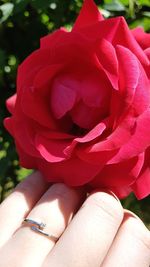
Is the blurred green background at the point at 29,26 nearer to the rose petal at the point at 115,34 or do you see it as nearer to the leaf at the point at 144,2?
the leaf at the point at 144,2

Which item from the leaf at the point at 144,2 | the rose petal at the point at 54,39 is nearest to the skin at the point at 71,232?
the rose petal at the point at 54,39

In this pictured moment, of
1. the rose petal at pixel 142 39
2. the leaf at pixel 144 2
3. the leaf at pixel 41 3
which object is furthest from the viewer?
the leaf at pixel 144 2

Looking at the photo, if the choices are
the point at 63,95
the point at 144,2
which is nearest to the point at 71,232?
the point at 63,95

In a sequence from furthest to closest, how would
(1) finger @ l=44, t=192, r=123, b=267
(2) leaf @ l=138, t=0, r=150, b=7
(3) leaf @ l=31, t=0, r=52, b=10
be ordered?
1. (2) leaf @ l=138, t=0, r=150, b=7
2. (3) leaf @ l=31, t=0, r=52, b=10
3. (1) finger @ l=44, t=192, r=123, b=267

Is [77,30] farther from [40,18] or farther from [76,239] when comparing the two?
[40,18]

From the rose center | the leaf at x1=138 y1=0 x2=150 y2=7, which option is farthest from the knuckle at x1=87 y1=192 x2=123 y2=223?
the leaf at x1=138 y1=0 x2=150 y2=7

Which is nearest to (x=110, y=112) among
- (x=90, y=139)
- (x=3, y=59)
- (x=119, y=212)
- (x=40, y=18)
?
(x=90, y=139)

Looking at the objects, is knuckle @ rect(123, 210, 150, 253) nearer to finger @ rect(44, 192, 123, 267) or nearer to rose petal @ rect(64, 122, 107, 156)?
finger @ rect(44, 192, 123, 267)

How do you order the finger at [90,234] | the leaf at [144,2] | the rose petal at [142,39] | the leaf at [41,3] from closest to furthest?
the finger at [90,234] → the rose petal at [142,39] → the leaf at [41,3] → the leaf at [144,2]
